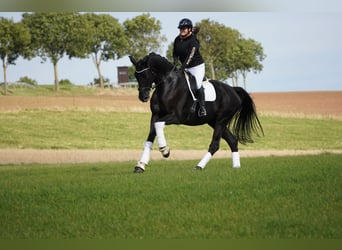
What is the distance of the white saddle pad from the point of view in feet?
37.4

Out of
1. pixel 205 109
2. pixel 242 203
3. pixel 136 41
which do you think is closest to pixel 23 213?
pixel 242 203

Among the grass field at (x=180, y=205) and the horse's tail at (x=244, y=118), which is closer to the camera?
the grass field at (x=180, y=205)

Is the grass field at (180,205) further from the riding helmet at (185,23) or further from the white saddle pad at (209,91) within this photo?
the riding helmet at (185,23)

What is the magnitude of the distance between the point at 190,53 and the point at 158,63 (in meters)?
0.72

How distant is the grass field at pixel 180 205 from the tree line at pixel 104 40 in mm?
15235

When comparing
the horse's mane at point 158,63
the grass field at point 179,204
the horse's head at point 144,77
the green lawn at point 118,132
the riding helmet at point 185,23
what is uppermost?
the riding helmet at point 185,23

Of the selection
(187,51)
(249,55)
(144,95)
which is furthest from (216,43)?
(144,95)

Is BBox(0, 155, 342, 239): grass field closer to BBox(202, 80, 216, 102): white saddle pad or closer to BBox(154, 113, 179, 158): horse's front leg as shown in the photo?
BBox(154, 113, 179, 158): horse's front leg

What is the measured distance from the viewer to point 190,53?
36.1ft

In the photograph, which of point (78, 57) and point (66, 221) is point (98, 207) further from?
point (78, 57)

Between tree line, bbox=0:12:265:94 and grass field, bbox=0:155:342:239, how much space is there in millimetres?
15235

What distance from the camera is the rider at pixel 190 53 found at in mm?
11008

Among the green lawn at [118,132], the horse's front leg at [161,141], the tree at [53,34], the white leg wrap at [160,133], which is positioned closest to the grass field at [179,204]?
the horse's front leg at [161,141]

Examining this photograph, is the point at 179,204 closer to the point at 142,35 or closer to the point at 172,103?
the point at 172,103
